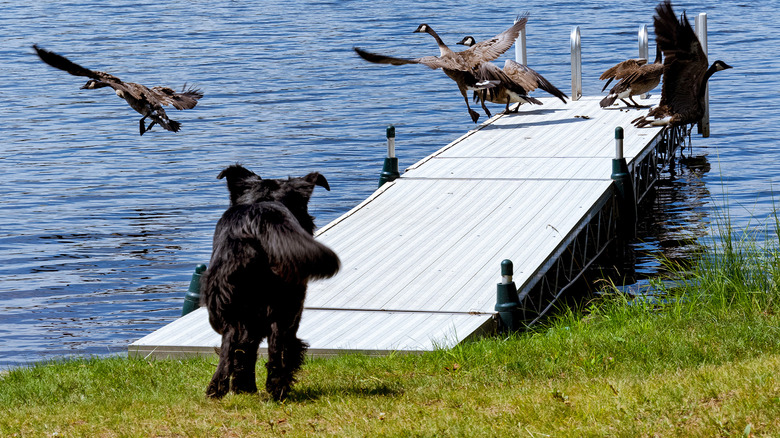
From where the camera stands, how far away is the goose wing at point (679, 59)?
48.3 ft

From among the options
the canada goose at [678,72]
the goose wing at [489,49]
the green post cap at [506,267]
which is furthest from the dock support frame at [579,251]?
the goose wing at [489,49]

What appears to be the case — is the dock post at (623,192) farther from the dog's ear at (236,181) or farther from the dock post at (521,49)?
the dog's ear at (236,181)

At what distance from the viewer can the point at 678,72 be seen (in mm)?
16672

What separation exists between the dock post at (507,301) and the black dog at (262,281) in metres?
3.18

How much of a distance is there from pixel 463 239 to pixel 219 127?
16.9 meters

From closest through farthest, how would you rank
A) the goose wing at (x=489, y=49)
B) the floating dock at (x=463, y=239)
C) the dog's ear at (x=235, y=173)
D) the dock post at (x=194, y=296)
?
1. the dog's ear at (x=235, y=173)
2. the floating dock at (x=463, y=239)
3. the dock post at (x=194, y=296)
4. the goose wing at (x=489, y=49)

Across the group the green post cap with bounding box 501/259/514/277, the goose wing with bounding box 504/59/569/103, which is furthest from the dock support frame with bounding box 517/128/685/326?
the goose wing with bounding box 504/59/569/103

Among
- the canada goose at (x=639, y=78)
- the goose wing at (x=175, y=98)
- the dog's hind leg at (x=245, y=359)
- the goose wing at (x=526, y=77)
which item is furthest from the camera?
the goose wing at (x=526, y=77)

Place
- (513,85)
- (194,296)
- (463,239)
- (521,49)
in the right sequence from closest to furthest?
(194,296), (463,239), (513,85), (521,49)

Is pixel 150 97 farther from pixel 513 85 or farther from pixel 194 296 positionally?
pixel 194 296

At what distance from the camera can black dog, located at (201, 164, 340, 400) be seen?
20.4 ft

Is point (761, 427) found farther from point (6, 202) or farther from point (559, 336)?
point (6, 202)

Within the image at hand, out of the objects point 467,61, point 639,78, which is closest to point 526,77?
point 467,61

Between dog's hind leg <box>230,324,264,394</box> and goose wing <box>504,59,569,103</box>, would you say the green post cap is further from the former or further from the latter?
goose wing <box>504,59,569,103</box>
